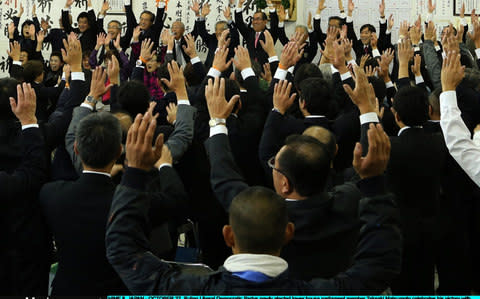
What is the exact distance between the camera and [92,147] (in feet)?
5.42

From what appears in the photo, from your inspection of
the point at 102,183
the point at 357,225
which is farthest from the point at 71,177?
the point at 357,225

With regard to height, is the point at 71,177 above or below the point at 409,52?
below

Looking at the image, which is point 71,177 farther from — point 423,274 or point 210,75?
point 423,274

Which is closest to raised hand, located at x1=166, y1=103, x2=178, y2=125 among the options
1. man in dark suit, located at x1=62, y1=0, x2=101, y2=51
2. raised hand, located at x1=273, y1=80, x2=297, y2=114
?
raised hand, located at x1=273, y1=80, x2=297, y2=114

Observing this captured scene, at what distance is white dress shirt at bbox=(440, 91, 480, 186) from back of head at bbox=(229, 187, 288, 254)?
1052 mm

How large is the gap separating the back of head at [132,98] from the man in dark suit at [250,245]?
117cm

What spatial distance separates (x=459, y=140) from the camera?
1.97 metres

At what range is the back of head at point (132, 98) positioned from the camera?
96.5 inches

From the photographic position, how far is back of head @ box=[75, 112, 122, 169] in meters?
1.65

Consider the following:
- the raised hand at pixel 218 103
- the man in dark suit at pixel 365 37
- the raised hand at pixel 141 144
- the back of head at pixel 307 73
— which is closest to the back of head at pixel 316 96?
the back of head at pixel 307 73

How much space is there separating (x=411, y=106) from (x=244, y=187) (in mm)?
1132

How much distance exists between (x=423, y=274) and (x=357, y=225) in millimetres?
1204

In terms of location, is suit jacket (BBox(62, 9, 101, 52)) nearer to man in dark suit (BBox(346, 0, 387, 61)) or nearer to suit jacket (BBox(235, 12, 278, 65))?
suit jacket (BBox(235, 12, 278, 65))

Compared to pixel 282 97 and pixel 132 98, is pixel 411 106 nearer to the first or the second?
pixel 282 97
